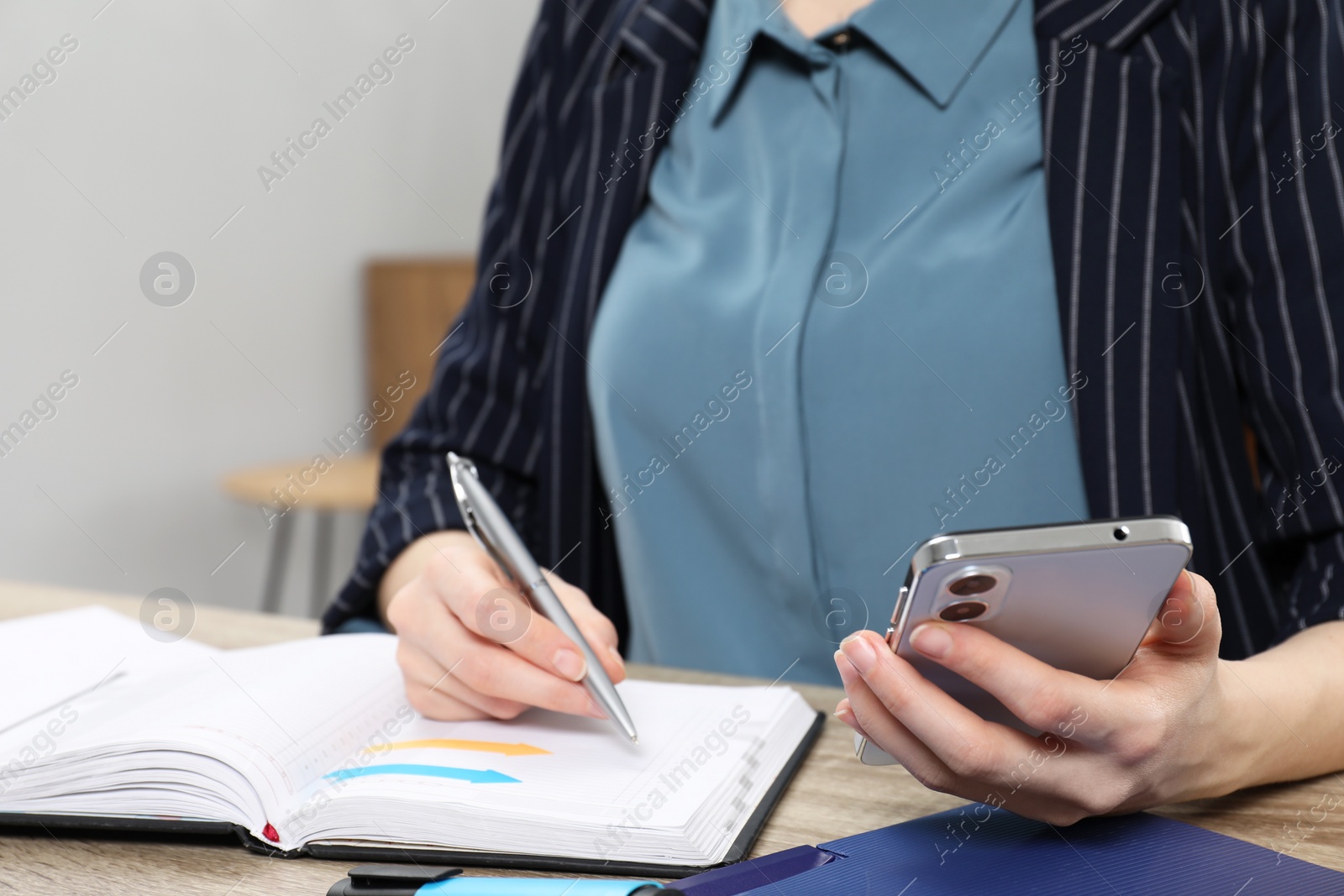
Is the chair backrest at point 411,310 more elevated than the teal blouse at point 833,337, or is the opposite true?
the chair backrest at point 411,310

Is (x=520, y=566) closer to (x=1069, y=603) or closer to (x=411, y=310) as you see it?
(x=1069, y=603)

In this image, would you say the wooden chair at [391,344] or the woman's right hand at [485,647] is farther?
the wooden chair at [391,344]

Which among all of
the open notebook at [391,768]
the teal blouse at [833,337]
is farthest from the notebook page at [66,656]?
the teal blouse at [833,337]

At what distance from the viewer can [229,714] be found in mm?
546

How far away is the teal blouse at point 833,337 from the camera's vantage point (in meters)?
0.76

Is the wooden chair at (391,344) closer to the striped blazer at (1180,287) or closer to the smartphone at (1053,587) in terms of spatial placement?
the striped blazer at (1180,287)

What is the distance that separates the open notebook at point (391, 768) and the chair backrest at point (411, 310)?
7.54ft

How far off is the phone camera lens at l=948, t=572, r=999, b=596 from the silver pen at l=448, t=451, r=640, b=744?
22 centimetres

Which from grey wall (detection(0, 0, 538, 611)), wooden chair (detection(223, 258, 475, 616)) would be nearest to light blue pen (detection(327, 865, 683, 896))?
grey wall (detection(0, 0, 538, 611))

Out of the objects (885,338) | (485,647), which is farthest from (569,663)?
(885,338)

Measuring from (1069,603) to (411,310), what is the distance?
2.67 metres

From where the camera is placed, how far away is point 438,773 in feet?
1.66

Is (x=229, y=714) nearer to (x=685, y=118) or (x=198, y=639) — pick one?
(x=198, y=639)

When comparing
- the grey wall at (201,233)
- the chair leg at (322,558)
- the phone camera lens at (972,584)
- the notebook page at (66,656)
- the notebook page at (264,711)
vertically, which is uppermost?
the grey wall at (201,233)
